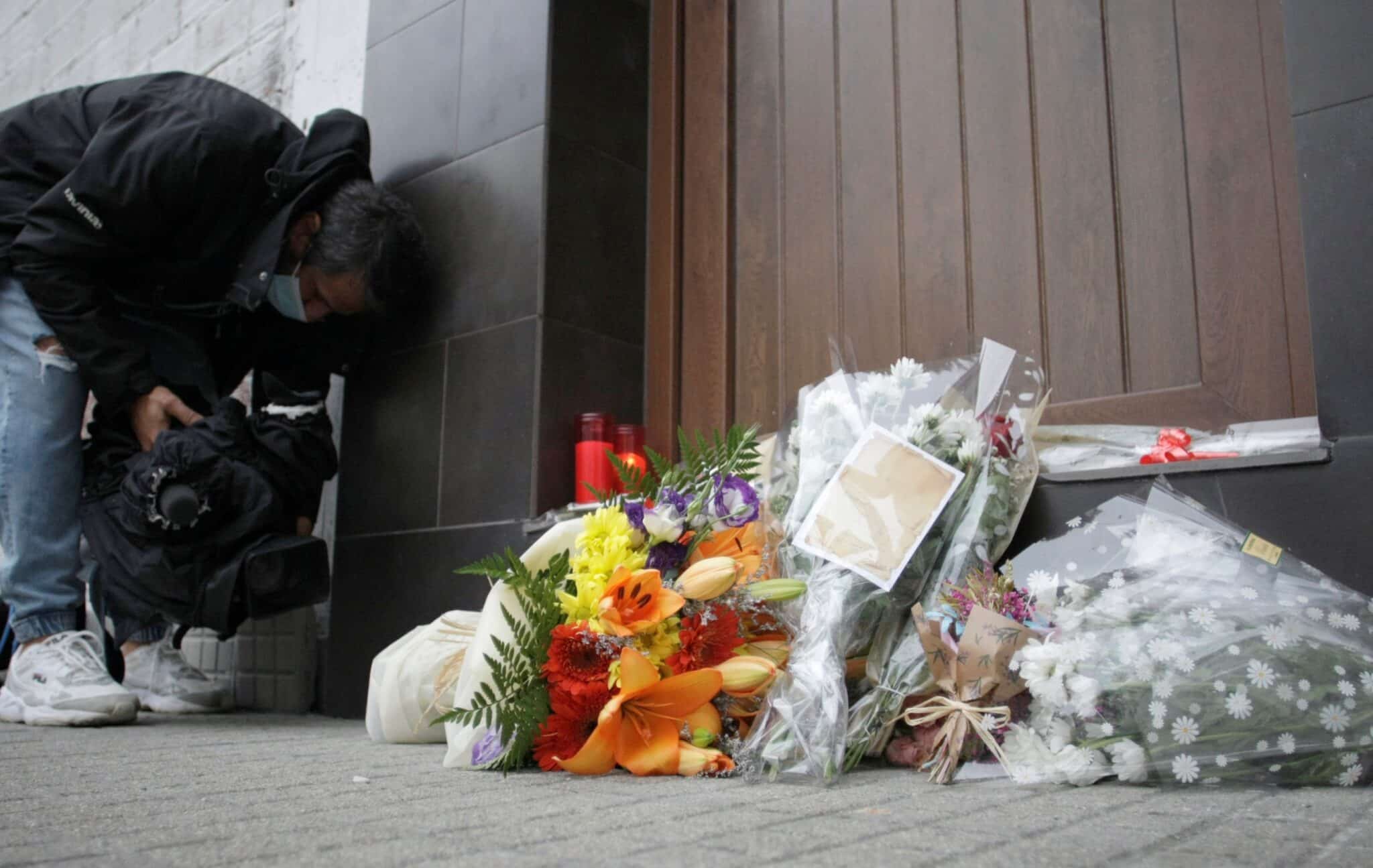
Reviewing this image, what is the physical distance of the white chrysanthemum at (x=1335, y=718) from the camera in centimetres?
105

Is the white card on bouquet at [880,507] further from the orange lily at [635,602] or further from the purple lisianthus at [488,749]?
the purple lisianthus at [488,749]

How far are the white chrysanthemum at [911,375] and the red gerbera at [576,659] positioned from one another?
0.61m

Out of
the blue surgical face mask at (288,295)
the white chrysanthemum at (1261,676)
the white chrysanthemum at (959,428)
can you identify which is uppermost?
the blue surgical face mask at (288,295)

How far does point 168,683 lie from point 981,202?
2.08 m

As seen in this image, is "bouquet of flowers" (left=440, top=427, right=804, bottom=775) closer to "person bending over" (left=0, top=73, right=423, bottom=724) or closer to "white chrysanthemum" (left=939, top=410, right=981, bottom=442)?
"white chrysanthemum" (left=939, top=410, right=981, bottom=442)

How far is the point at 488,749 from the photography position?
52.6 inches

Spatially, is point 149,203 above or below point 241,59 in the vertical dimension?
below

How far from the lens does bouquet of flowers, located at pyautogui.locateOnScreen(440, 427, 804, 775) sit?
4.07 feet

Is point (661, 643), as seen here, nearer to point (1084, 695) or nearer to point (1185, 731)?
point (1084, 695)

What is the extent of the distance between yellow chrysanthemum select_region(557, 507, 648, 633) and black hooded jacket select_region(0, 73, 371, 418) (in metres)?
1.22

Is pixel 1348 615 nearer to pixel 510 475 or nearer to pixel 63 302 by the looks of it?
pixel 510 475

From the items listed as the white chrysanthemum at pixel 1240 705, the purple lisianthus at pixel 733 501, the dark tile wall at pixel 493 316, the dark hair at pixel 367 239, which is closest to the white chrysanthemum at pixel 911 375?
the purple lisianthus at pixel 733 501

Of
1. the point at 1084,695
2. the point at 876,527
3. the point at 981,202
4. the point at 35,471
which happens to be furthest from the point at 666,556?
the point at 35,471

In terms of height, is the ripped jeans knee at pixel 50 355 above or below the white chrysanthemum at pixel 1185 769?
above
